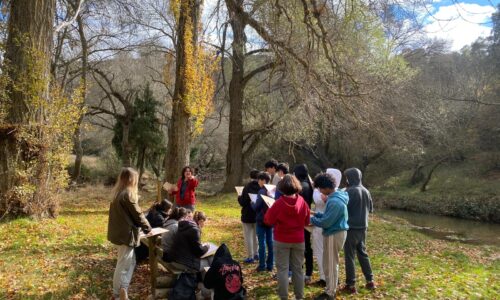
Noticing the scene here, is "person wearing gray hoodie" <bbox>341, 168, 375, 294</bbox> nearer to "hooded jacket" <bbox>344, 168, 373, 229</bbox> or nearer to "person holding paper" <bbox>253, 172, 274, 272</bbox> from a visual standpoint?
"hooded jacket" <bbox>344, 168, 373, 229</bbox>

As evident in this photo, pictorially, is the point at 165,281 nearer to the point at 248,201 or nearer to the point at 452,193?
the point at 248,201

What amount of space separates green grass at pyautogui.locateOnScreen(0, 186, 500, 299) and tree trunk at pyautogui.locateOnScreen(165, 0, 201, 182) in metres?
2.15

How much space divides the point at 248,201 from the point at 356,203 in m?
1.83

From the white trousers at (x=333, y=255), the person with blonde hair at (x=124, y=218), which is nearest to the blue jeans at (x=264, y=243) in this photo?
the white trousers at (x=333, y=255)

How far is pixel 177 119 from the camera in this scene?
11117 millimetres

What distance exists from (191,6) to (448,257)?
9241 millimetres

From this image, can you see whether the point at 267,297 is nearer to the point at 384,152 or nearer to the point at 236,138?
the point at 236,138

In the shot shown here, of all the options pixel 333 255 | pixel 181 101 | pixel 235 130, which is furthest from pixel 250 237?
pixel 235 130

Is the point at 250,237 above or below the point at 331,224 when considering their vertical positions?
below

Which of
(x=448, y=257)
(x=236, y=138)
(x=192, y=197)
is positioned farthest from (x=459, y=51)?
(x=192, y=197)

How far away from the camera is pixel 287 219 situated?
4762 millimetres

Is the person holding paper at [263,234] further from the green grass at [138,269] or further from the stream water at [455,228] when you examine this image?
the stream water at [455,228]

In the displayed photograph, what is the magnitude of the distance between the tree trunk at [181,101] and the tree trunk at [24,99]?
329cm

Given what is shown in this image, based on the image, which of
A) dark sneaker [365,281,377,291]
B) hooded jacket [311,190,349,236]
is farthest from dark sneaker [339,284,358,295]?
hooded jacket [311,190,349,236]
